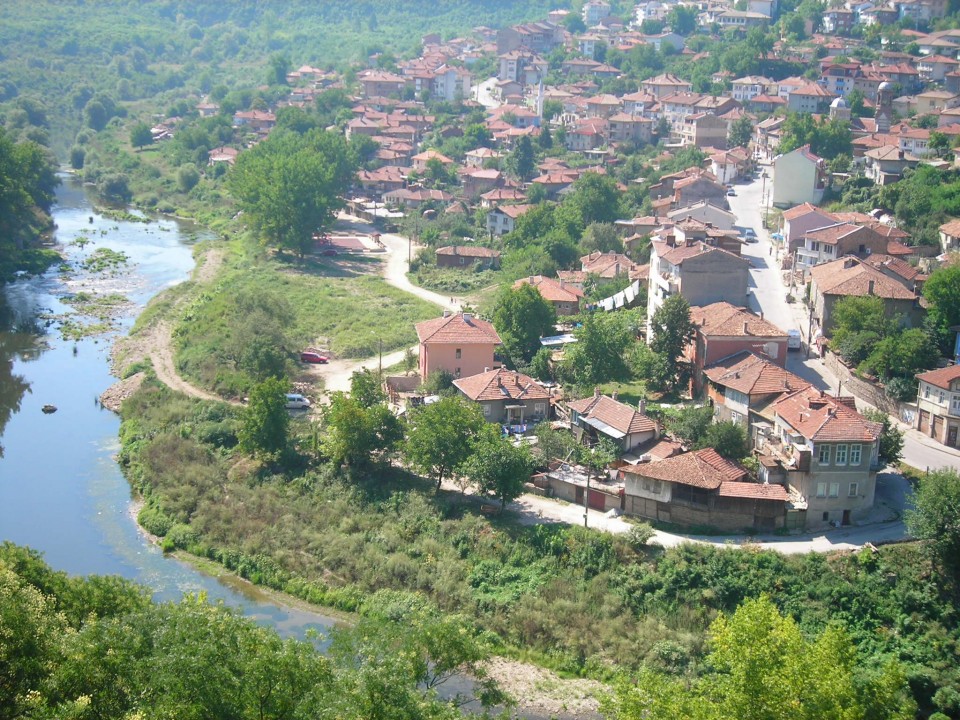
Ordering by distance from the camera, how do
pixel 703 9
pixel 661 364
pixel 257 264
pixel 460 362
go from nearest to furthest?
pixel 661 364 → pixel 460 362 → pixel 257 264 → pixel 703 9

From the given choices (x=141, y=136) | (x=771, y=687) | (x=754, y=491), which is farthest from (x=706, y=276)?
(x=141, y=136)

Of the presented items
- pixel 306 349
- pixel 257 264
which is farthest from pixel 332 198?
pixel 306 349

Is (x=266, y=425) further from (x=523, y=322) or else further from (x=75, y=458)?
(x=523, y=322)

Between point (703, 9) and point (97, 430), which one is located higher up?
point (703, 9)

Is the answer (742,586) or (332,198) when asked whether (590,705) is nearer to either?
(742,586)

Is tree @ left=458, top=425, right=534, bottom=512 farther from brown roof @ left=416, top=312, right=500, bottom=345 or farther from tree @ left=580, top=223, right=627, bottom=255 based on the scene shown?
tree @ left=580, top=223, right=627, bottom=255

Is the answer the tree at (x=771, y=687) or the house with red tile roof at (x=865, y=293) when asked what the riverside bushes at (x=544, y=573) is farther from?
the house with red tile roof at (x=865, y=293)

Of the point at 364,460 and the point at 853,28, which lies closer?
the point at 364,460
